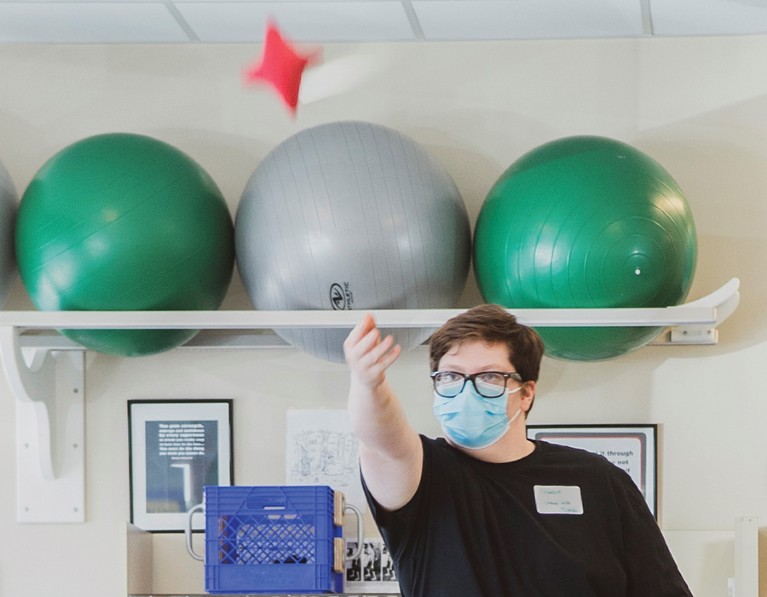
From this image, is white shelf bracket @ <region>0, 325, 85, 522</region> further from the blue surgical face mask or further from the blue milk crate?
the blue surgical face mask

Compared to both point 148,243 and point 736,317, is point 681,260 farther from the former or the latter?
point 148,243

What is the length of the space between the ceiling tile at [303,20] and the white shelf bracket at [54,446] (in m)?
1.03

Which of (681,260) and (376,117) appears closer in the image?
(681,260)

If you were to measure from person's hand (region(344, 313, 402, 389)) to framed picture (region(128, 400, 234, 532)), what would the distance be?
2.02 meters

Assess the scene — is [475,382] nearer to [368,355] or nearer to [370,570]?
[368,355]

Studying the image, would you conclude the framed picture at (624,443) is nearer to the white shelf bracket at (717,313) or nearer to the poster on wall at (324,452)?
the white shelf bracket at (717,313)

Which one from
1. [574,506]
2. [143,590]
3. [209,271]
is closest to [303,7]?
[209,271]

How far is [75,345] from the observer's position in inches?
130

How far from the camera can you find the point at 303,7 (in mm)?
3215

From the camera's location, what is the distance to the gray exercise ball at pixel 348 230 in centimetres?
285

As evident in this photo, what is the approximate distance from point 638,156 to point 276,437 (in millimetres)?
1307

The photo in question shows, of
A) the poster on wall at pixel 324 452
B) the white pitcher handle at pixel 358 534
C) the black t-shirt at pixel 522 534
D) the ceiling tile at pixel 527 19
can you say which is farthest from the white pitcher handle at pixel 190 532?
the black t-shirt at pixel 522 534

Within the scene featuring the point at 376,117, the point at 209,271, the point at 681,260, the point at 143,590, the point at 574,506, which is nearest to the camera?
the point at 574,506

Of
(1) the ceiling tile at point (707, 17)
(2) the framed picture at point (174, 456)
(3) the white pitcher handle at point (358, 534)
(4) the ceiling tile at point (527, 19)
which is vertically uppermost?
(4) the ceiling tile at point (527, 19)
